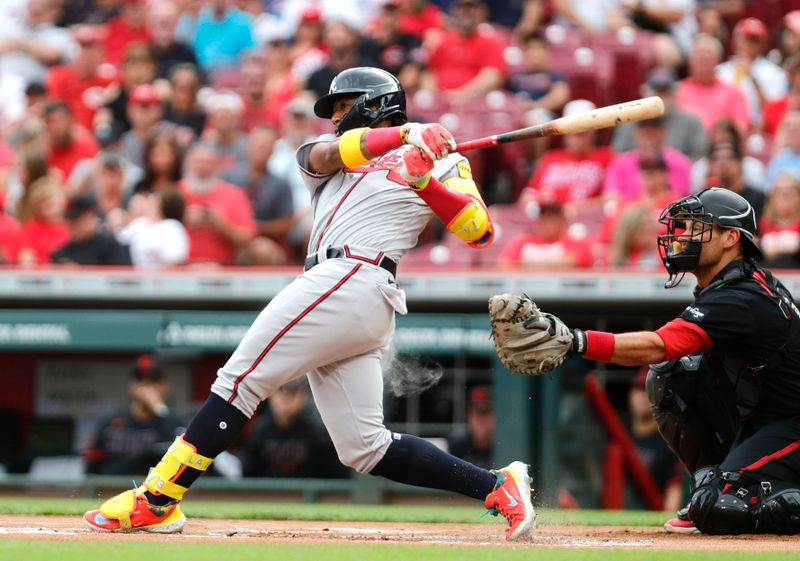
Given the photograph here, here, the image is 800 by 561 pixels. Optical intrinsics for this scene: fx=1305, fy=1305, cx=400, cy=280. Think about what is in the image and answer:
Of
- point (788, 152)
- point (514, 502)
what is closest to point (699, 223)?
point (514, 502)

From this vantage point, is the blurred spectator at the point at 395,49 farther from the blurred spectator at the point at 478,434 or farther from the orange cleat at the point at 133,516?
the orange cleat at the point at 133,516

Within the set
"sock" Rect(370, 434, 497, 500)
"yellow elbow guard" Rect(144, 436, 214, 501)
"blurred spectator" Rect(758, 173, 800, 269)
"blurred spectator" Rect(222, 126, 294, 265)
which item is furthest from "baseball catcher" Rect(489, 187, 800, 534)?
"blurred spectator" Rect(222, 126, 294, 265)

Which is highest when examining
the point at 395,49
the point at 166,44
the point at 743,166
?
the point at 166,44

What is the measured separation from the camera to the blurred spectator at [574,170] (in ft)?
29.5

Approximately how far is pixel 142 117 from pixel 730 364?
7058 millimetres

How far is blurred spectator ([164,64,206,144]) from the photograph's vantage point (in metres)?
10.4

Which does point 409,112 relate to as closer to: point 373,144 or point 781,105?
point 781,105

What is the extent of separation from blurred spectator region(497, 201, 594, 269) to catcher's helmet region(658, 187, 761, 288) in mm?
3395

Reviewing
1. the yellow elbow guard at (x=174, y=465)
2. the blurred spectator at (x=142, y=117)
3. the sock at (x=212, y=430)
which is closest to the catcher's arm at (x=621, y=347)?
the sock at (x=212, y=430)

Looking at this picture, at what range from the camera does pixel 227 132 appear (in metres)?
10.2

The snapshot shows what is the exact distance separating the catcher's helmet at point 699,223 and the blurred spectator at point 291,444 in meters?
3.77

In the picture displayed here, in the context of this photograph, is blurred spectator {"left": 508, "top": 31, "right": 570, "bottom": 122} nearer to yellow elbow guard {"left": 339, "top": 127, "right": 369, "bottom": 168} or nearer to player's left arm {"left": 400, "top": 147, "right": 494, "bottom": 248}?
player's left arm {"left": 400, "top": 147, "right": 494, "bottom": 248}

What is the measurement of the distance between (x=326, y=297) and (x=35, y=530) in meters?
1.33

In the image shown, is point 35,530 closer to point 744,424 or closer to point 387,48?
point 744,424
